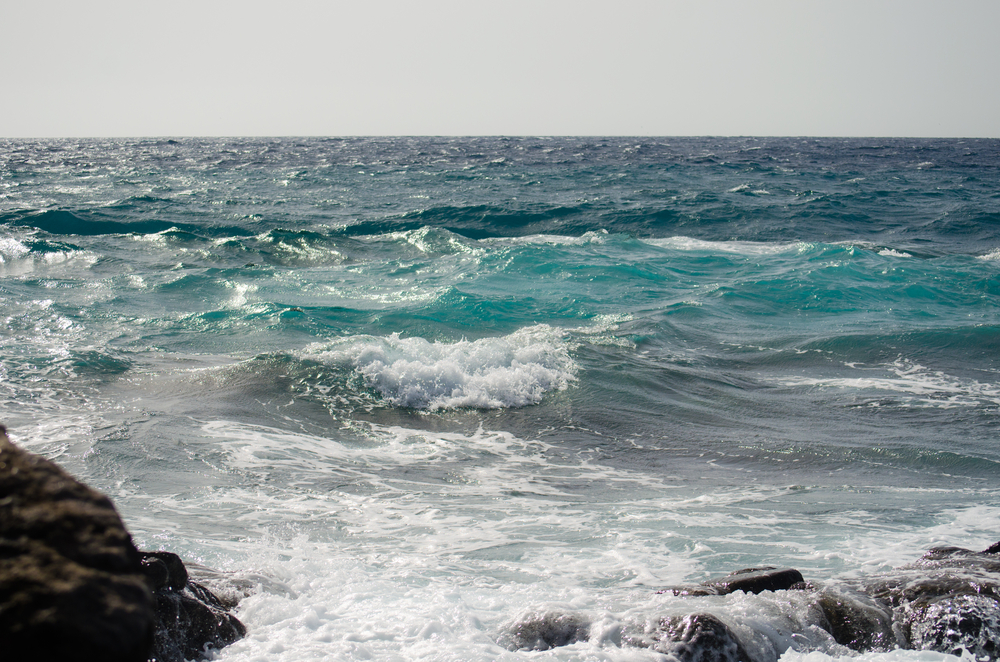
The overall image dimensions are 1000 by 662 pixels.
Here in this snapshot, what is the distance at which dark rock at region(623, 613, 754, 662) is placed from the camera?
3182mm

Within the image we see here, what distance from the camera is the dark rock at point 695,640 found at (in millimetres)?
3182

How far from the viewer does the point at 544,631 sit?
3434mm

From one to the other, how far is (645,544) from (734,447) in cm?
273

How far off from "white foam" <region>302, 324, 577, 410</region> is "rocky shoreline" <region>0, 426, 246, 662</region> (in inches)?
254

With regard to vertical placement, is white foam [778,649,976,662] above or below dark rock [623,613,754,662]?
below

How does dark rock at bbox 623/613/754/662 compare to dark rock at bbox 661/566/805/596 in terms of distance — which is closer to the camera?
dark rock at bbox 623/613/754/662

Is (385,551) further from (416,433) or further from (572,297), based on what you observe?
(572,297)

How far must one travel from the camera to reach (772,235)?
22.3m

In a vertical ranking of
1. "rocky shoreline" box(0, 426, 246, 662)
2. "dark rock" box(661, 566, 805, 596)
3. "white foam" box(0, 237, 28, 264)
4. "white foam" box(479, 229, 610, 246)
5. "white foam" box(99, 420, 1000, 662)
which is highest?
"white foam" box(479, 229, 610, 246)

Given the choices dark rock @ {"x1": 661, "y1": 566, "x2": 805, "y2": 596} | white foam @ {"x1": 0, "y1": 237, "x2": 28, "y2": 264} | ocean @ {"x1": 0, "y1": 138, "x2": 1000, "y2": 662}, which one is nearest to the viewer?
dark rock @ {"x1": 661, "y1": 566, "x2": 805, "y2": 596}

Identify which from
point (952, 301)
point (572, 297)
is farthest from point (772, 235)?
point (572, 297)

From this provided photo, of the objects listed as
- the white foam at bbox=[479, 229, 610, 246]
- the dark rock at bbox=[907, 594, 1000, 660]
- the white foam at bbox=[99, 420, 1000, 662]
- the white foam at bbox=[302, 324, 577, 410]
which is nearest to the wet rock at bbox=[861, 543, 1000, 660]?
the dark rock at bbox=[907, 594, 1000, 660]

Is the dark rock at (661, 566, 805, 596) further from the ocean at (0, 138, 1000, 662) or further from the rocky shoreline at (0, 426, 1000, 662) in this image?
the ocean at (0, 138, 1000, 662)

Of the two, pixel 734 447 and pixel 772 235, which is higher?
pixel 772 235
